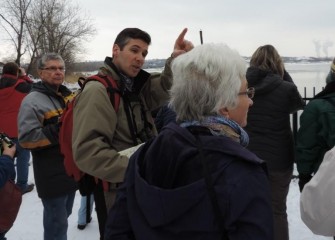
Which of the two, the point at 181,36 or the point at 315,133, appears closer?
the point at 181,36

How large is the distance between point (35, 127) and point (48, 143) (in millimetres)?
Answer: 174

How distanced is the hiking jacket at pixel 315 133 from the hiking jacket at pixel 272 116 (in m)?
0.42

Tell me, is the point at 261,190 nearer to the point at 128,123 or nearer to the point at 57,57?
the point at 128,123

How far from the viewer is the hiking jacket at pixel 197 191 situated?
1.23 metres

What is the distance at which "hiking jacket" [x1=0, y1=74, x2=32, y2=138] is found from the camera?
237 inches

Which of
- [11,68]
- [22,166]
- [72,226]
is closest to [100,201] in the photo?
[72,226]

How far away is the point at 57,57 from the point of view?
11.4 ft

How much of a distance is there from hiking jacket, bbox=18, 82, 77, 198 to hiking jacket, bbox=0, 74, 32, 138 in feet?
9.75

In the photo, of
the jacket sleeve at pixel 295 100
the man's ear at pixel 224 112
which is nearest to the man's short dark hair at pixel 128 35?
the man's ear at pixel 224 112

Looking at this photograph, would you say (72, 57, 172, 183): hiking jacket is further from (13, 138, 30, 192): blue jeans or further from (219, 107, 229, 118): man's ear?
(13, 138, 30, 192): blue jeans

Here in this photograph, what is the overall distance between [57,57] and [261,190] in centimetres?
272

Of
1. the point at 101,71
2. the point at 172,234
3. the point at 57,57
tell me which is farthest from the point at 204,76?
the point at 57,57

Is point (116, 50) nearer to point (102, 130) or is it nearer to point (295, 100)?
point (102, 130)

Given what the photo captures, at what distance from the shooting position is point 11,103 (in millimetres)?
6094
